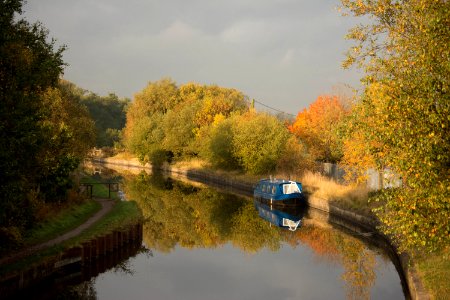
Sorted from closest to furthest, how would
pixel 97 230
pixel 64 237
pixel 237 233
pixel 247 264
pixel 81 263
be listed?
1. pixel 81 263
2. pixel 64 237
3. pixel 97 230
4. pixel 247 264
5. pixel 237 233

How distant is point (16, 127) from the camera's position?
43.7 feet

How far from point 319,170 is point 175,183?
2113cm

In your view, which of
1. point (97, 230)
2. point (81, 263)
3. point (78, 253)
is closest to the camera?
point (78, 253)

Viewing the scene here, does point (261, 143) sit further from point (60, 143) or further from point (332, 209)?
point (60, 143)

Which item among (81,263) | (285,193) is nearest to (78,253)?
(81,263)

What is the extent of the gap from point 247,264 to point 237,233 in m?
6.89

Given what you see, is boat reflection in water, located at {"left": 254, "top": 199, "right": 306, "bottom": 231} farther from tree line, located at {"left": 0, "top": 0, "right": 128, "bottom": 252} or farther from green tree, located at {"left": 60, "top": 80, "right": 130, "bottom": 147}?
green tree, located at {"left": 60, "top": 80, "right": 130, "bottom": 147}

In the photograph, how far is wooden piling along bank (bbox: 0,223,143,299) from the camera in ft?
52.3

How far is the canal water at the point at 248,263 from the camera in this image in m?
19.3

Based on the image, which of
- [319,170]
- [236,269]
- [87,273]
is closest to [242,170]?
[319,170]

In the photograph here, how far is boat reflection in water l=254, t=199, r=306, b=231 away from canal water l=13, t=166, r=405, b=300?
0.08m

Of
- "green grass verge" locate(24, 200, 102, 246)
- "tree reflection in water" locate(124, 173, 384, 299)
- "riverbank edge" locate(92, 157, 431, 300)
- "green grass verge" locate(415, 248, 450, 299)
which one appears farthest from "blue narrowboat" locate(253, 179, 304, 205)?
"green grass verge" locate(415, 248, 450, 299)

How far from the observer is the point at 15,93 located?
46.2 ft

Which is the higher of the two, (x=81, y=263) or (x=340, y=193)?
(x=340, y=193)
